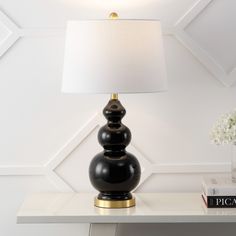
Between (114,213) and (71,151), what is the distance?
1.29ft

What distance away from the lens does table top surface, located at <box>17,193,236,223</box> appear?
1901mm

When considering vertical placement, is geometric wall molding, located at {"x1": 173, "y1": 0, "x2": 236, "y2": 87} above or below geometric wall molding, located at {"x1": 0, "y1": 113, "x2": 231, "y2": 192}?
above

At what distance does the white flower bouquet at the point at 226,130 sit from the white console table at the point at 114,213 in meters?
0.23

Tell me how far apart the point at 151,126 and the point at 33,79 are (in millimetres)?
471

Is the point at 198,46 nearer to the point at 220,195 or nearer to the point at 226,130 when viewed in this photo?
the point at 226,130

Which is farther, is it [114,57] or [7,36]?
[7,36]

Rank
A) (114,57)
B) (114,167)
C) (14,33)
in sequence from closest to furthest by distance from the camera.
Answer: (114,57) < (114,167) < (14,33)

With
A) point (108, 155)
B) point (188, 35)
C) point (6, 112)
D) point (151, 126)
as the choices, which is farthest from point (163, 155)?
point (6, 112)

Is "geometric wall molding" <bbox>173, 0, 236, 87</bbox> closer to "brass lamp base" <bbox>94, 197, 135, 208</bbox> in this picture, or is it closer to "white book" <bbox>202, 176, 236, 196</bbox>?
"white book" <bbox>202, 176, 236, 196</bbox>

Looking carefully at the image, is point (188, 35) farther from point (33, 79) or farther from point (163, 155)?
point (33, 79)

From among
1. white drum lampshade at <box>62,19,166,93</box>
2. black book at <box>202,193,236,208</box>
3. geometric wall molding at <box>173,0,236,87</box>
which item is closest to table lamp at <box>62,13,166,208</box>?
white drum lampshade at <box>62,19,166,93</box>

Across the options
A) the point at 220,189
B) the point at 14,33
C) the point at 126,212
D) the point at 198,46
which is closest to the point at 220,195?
the point at 220,189

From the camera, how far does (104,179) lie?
1980mm

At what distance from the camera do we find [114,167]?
6.48ft
